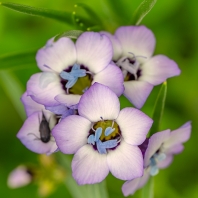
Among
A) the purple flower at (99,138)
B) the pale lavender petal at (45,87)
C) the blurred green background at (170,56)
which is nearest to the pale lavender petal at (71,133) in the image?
the purple flower at (99,138)

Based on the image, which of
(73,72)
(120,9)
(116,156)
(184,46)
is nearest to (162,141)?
Answer: (116,156)

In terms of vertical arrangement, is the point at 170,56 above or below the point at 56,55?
below

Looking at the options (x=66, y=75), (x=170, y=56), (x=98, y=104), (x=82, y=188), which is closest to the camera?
(x=98, y=104)

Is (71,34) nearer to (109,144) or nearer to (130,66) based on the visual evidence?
(130,66)

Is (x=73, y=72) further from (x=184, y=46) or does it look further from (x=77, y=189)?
(x=184, y=46)

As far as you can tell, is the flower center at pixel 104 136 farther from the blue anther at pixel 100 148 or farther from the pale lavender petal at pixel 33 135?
the pale lavender petal at pixel 33 135

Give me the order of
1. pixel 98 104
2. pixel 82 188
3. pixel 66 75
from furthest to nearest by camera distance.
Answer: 1. pixel 82 188
2. pixel 66 75
3. pixel 98 104

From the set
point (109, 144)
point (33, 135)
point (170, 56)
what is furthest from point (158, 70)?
point (170, 56)

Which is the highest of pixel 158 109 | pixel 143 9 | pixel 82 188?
pixel 143 9
